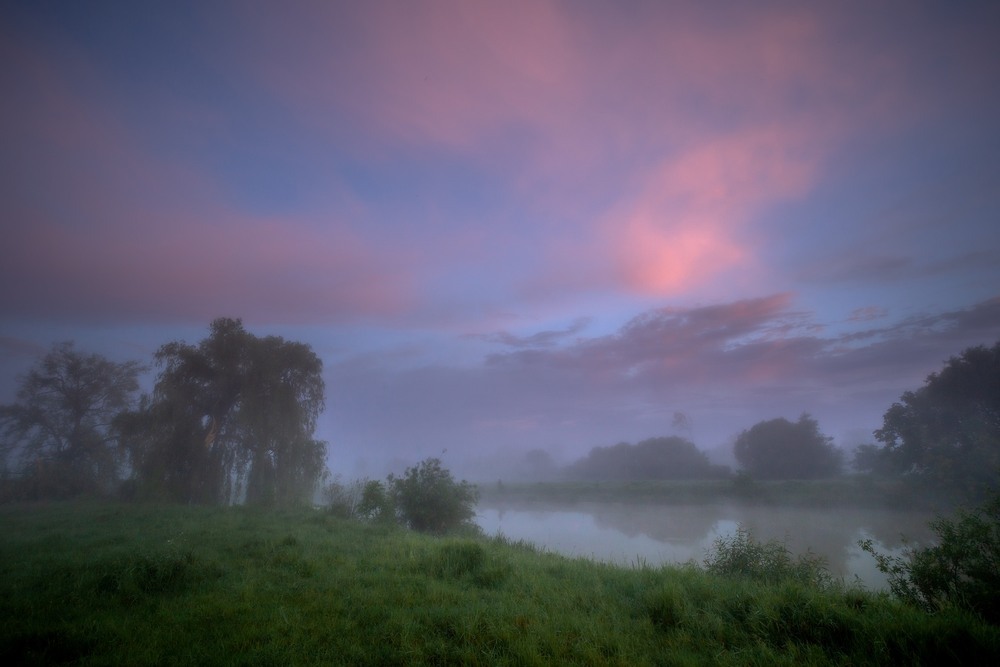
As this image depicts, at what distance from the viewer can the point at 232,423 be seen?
91.2 feet

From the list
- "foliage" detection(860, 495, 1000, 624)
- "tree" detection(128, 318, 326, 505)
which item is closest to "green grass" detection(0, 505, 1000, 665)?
"foliage" detection(860, 495, 1000, 624)

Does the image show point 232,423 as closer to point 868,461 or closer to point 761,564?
point 761,564

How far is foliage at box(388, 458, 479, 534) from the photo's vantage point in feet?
75.2

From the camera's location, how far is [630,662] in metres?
5.09

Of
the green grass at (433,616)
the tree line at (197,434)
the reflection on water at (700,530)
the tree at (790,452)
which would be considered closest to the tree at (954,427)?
the reflection on water at (700,530)

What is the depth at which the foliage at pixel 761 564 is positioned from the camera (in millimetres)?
10031

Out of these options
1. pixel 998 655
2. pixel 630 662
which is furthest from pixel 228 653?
pixel 998 655

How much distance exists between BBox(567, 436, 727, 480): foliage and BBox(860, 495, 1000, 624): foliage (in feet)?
218

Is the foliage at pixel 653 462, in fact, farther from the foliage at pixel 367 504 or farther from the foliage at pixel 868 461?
the foliage at pixel 367 504

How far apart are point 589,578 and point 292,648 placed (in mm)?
6612

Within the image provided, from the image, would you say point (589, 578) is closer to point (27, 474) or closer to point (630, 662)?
point (630, 662)

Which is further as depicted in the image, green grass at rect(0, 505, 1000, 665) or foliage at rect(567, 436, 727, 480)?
foliage at rect(567, 436, 727, 480)

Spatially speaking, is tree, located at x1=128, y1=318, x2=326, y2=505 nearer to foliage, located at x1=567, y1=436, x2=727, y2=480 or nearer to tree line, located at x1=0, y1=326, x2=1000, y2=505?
tree line, located at x1=0, y1=326, x2=1000, y2=505

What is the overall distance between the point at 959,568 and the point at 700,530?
27148mm
